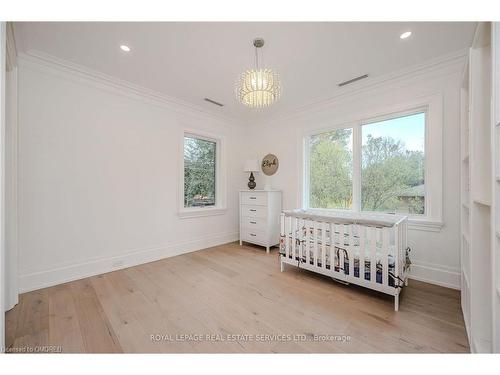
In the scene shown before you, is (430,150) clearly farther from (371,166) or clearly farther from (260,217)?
(260,217)

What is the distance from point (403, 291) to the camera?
207 centimetres

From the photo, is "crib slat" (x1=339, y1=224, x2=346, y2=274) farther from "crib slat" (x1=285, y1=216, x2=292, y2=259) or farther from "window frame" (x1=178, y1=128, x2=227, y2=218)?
"window frame" (x1=178, y1=128, x2=227, y2=218)

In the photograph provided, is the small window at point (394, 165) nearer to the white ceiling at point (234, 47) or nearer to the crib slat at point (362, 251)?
the white ceiling at point (234, 47)

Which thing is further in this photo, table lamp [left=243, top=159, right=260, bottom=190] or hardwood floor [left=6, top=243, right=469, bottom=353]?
table lamp [left=243, top=159, right=260, bottom=190]

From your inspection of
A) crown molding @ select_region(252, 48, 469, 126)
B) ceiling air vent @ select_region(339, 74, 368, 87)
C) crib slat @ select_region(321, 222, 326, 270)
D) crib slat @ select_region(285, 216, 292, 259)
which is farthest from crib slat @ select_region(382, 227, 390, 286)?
ceiling air vent @ select_region(339, 74, 368, 87)

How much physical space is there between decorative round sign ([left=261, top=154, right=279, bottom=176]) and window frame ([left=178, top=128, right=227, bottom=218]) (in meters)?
0.77

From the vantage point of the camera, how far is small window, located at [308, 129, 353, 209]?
296cm

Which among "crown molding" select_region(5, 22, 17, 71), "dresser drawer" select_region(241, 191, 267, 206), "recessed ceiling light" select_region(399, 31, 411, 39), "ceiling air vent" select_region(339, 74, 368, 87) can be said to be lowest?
"dresser drawer" select_region(241, 191, 267, 206)

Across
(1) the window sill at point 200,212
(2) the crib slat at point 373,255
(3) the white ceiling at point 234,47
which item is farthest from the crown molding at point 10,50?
(2) the crib slat at point 373,255

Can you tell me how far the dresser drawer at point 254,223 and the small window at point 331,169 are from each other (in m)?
0.85

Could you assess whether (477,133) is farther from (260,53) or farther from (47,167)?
(47,167)
